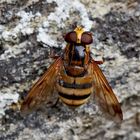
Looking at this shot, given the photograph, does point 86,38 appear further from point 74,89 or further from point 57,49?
point 74,89

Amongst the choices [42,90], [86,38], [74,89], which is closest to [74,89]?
[74,89]

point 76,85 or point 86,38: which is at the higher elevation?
point 86,38

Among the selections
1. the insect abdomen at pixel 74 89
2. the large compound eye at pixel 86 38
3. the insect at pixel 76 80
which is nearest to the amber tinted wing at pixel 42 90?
the insect at pixel 76 80

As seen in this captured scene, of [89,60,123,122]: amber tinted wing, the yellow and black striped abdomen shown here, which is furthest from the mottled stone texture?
the yellow and black striped abdomen

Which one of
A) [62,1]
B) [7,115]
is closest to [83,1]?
[62,1]

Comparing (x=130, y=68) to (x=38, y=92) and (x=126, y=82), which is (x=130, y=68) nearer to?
(x=126, y=82)

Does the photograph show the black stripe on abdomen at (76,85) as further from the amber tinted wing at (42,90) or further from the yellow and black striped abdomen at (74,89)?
the amber tinted wing at (42,90)

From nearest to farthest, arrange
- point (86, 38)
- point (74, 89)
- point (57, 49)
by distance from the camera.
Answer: point (74, 89), point (86, 38), point (57, 49)
